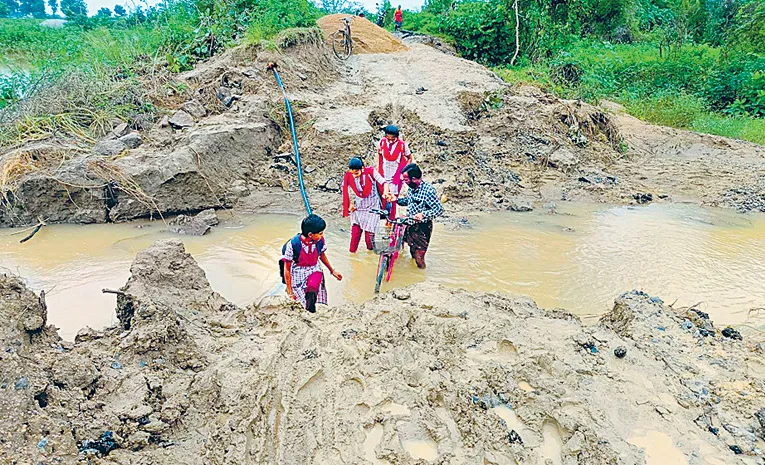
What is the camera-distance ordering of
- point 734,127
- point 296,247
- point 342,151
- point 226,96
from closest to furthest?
point 296,247
point 342,151
point 226,96
point 734,127

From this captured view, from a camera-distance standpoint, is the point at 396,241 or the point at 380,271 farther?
the point at 396,241

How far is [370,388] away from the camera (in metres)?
3.04

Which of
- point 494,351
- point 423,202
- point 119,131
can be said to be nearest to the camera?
point 494,351

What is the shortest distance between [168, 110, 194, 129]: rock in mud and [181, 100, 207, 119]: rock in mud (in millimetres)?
192

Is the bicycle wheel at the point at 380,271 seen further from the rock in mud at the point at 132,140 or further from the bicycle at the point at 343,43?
the bicycle at the point at 343,43

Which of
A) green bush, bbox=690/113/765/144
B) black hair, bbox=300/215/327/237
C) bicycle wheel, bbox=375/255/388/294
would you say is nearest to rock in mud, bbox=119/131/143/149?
bicycle wheel, bbox=375/255/388/294

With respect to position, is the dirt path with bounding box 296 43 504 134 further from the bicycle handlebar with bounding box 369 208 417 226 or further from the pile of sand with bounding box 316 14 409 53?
the bicycle handlebar with bounding box 369 208 417 226

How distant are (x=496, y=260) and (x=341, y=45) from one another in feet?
33.6

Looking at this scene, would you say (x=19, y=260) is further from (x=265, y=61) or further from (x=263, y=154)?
(x=265, y=61)

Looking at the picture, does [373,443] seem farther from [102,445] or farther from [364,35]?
[364,35]

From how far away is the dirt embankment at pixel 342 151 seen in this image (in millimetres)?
6996

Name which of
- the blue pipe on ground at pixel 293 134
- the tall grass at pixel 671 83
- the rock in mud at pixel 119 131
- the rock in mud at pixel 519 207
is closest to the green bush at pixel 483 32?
the tall grass at pixel 671 83

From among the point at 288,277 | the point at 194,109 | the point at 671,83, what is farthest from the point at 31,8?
the point at 288,277

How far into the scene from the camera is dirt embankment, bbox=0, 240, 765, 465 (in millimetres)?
2549
